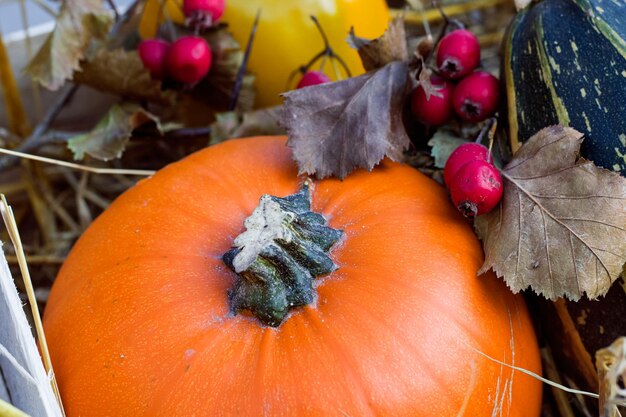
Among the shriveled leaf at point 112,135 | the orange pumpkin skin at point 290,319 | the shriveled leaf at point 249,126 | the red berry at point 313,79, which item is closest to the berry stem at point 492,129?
the orange pumpkin skin at point 290,319

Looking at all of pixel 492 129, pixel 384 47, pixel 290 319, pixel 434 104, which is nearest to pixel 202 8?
pixel 384 47

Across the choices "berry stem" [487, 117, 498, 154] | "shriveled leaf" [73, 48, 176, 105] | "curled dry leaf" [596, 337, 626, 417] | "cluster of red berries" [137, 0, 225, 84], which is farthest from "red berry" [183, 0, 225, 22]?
"curled dry leaf" [596, 337, 626, 417]

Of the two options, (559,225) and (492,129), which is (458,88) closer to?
(492,129)

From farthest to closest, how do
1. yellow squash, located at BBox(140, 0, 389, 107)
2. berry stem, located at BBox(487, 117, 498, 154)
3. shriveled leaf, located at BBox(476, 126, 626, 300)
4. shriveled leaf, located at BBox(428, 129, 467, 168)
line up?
yellow squash, located at BBox(140, 0, 389, 107) < shriveled leaf, located at BBox(428, 129, 467, 168) < berry stem, located at BBox(487, 117, 498, 154) < shriveled leaf, located at BBox(476, 126, 626, 300)

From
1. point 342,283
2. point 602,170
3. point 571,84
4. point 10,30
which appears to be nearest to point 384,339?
point 342,283

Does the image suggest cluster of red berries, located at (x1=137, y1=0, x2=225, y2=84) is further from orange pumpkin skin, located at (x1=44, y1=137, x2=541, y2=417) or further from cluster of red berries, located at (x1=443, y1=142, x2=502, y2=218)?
cluster of red berries, located at (x1=443, y1=142, x2=502, y2=218)

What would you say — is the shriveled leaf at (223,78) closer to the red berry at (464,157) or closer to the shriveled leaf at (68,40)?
the shriveled leaf at (68,40)

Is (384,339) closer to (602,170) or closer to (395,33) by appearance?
(602,170)
